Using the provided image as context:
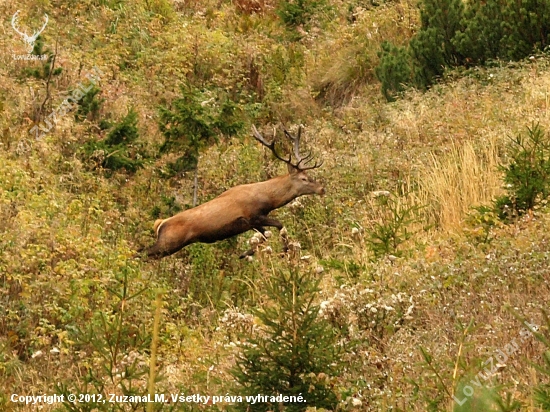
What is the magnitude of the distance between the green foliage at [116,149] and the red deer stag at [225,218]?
197 cm

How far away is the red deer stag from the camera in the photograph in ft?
31.0

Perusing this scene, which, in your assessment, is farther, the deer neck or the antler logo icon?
the antler logo icon

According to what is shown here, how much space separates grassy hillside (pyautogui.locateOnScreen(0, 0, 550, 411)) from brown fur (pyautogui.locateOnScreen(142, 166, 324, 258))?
28 centimetres

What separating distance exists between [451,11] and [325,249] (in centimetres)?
595

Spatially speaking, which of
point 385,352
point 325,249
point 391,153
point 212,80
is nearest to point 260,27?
point 212,80

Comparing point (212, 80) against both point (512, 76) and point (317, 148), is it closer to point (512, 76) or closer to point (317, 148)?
point (317, 148)

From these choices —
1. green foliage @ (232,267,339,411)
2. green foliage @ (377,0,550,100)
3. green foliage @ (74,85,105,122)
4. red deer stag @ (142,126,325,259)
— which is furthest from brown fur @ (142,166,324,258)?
green foliage @ (232,267,339,411)

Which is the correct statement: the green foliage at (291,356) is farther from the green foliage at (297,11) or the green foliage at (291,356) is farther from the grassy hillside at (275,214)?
the green foliage at (297,11)

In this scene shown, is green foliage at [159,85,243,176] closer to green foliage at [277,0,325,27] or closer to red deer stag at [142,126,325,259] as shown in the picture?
red deer stag at [142,126,325,259]

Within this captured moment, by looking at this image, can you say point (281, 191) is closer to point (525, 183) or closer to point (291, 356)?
point (525, 183)

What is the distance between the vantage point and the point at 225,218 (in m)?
9.50

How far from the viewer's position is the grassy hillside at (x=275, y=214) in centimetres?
488

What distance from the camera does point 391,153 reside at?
10.8 metres

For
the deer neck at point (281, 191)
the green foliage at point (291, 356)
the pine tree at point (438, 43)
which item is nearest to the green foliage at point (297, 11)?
the pine tree at point (438, 43)
